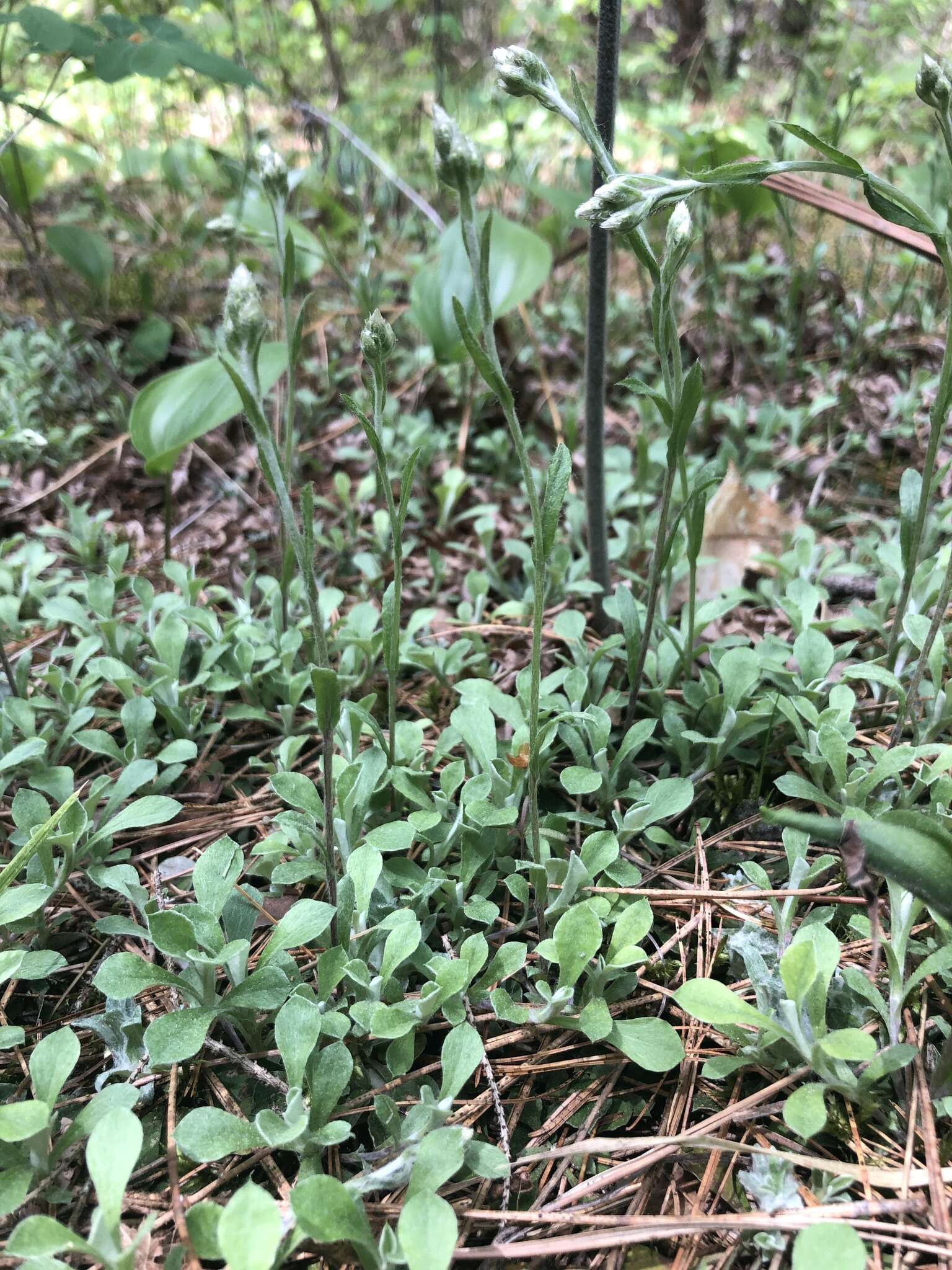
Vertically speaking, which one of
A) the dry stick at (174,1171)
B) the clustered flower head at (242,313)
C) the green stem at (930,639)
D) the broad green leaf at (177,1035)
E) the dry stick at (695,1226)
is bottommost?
the dry stick at (174,1171)

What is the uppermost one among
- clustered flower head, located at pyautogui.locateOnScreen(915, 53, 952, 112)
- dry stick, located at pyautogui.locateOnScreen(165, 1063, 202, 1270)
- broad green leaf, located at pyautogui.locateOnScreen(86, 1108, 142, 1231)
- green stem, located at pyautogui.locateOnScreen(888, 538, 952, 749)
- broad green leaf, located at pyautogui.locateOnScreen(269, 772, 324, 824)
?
clustered flower head, located at pyautogui.locateOnScreen(915, 53, 952, 112)

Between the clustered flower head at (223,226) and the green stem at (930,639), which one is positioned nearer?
the green stem at (930,639)

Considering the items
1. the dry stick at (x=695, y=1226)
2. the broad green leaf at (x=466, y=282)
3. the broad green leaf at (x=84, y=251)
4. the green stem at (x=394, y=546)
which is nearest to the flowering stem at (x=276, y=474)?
the green stem at (x=394, y=546)

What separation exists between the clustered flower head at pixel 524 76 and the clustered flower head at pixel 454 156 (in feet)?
0.24

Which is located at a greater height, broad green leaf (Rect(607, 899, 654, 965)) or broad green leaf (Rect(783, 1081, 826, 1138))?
broad green leaf (Rect(607, 899, 654, 965))

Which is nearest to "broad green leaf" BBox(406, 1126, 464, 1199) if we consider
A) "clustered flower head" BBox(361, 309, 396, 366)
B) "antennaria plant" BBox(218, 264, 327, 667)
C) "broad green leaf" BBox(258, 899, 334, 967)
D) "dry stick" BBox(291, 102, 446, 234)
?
"broad green leaf" BBox(258, 899, 334, 967)

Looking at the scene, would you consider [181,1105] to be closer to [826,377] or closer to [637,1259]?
[637,1259]

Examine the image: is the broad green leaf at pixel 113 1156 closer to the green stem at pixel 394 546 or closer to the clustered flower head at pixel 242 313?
the green stem at pixel 394 546

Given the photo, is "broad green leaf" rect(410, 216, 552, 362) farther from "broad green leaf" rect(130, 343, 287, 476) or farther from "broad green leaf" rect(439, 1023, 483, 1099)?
"broad green leaf" rect(439, 1023, 483, 1099)

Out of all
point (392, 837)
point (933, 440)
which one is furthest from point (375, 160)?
point (392, 837)

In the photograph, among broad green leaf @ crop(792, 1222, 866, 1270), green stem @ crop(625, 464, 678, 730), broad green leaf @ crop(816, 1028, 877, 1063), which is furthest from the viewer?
green stem @ crop(625, 464, 678, 730)

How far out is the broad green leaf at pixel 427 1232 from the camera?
2.20 feet

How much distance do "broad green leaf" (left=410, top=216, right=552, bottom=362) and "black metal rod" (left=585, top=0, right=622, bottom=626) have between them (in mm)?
421

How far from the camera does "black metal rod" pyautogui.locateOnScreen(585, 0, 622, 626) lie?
3.82ft
